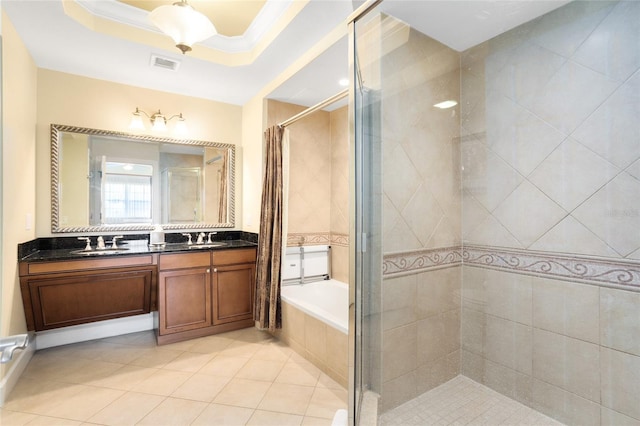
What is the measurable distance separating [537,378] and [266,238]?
7.11 ft

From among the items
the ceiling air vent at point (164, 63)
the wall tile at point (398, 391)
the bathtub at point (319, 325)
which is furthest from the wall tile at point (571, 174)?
the ceiling air vent at point (164, 63)

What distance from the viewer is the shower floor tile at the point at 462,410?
1571 mm

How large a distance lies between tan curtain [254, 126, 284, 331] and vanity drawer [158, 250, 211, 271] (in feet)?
1.68

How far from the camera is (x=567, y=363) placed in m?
1.52

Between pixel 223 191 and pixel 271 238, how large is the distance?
106cm

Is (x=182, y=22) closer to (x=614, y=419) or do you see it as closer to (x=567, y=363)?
(x=567, y=363)

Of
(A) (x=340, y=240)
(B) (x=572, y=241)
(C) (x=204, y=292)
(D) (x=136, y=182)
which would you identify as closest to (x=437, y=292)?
(B) (x=572, y=241)

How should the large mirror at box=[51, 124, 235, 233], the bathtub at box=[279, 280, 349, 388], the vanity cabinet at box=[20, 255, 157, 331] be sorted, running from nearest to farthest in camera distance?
the bathtub at box=[279, 280, 349, 388] → the vanity cabinet at box=[20, 255, 157, 331] → the large mirror at box=[51, 124, 235, 233]

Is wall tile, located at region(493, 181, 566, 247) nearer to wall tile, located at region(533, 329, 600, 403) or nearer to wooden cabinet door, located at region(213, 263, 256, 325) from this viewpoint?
wall tile, located at region(533, 329, 600, 403)

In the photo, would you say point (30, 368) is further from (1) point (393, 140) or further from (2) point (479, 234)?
(2) point (479, 234)

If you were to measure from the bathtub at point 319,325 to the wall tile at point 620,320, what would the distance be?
1321 mm

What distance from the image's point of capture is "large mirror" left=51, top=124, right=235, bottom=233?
2846mm

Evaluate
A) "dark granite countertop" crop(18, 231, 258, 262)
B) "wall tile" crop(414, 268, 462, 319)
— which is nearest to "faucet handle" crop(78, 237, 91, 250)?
"dark granite countertop" crop(18, 231, 258, 262)

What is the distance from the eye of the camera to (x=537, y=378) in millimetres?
1604
